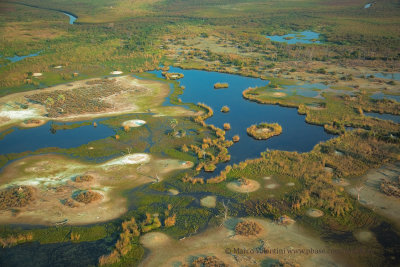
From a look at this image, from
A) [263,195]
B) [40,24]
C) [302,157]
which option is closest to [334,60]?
[302,157]

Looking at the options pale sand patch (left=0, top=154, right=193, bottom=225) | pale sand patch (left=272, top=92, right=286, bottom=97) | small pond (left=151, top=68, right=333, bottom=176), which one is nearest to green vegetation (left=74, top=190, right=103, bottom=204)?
pale sand patch (left=0, top=154, right=193, bottom=225)

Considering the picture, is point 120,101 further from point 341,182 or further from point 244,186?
point 341,182

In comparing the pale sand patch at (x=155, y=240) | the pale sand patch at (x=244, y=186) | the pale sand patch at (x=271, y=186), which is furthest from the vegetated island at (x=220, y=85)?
the pale sand patch at (x=155, y=240)

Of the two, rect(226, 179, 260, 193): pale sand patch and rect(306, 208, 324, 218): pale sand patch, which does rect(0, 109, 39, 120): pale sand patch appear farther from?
rect(306, 208, 324, 218): pale sand patch

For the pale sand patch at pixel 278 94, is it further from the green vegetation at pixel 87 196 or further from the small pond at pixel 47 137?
the green vegetation at pixel 87 196

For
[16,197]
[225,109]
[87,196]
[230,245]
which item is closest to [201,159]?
[87,196]

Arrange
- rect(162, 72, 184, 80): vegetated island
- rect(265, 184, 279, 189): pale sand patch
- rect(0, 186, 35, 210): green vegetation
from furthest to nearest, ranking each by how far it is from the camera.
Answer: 1. rect(162, 72, 184, 80): vegetated island
2. rect(265, 184, 279, 189): pale sand patch
3. rect(0, 186, 35, 210): green vegetation

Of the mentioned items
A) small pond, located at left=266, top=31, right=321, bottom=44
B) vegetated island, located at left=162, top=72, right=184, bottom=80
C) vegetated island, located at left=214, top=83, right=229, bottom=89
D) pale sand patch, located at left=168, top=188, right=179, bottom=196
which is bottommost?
pale sand patch, located at left=168, top=188, right=179, bottom=196
